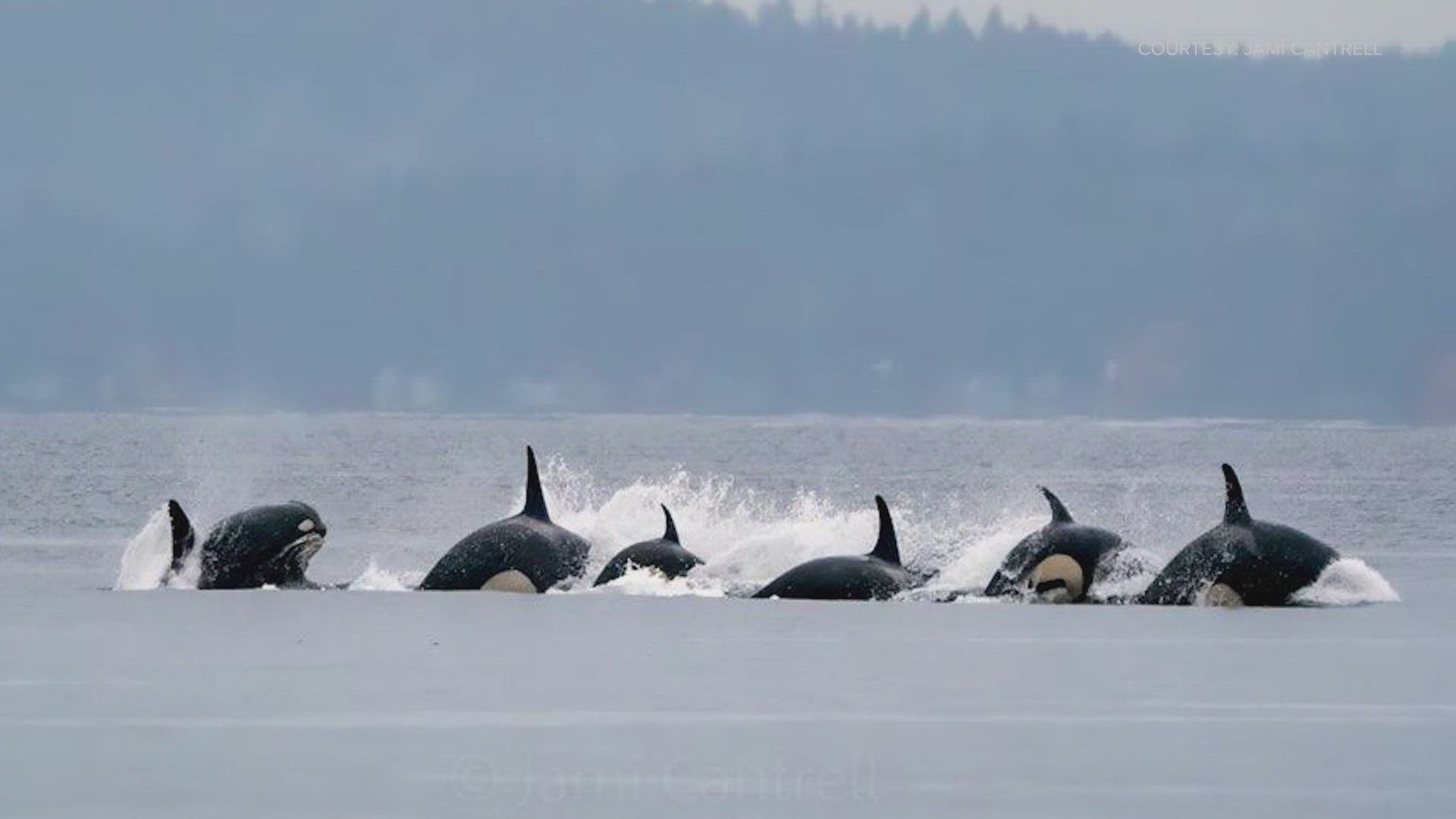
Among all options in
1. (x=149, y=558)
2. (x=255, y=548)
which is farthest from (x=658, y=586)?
(x=149, y=558)

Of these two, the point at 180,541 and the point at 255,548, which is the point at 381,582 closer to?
the point at 255,548

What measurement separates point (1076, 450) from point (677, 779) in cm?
17721

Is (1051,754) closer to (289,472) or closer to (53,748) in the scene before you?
(53,748)

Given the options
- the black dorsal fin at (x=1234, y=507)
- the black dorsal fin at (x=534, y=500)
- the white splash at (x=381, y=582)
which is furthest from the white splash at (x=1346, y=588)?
the white splash at (x=381, y=582)

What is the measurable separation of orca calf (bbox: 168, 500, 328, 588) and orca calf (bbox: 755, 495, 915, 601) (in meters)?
4.97

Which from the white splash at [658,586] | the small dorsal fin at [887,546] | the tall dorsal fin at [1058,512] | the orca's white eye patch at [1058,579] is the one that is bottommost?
the orca's white eye patch at [1058,579]

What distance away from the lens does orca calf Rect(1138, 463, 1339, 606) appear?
2702cm

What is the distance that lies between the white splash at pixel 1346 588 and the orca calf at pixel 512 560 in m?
7.73

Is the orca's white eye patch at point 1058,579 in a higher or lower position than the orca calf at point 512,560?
lower

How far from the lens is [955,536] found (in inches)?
1382

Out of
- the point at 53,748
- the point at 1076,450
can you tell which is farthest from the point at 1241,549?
the point at 1076,450

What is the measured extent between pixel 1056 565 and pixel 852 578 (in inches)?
80.3

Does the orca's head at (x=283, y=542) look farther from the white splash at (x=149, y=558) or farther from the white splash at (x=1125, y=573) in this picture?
the white splash at (x=1125, y=573)

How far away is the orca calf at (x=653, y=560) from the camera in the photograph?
1182 inches
